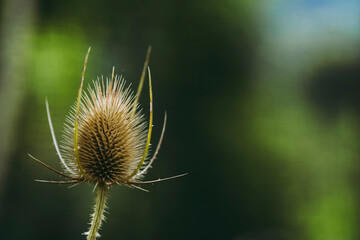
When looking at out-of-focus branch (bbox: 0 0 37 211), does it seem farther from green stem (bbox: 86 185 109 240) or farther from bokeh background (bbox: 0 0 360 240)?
green stem (bbox: 86 185 109 240)

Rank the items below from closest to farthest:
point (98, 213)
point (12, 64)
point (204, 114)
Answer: point (98, 213)
point (12, 64)
point (204, 114)

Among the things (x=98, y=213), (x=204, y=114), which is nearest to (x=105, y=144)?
(x=98, y=213)

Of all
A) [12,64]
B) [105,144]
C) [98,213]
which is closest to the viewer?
[98,213]

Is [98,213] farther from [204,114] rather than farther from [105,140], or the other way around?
[204,114]

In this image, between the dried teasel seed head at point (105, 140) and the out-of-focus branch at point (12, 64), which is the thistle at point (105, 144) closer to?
the dried teasel seed head at point (105, 140)

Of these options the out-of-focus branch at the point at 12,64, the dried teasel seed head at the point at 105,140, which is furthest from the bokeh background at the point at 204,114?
the dried teasel seed head at the point at 105,140

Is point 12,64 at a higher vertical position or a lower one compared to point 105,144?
higher

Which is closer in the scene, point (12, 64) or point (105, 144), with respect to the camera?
point (105, 144)

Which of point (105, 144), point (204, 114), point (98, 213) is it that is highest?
point (204, 114)
